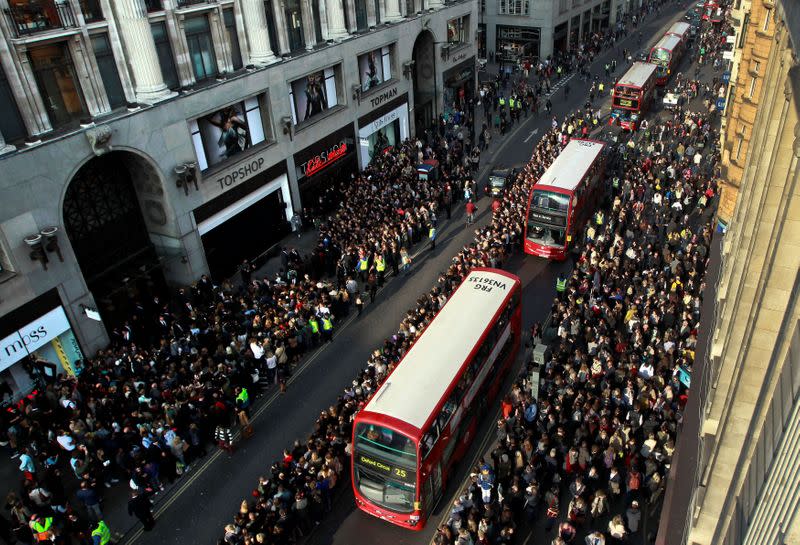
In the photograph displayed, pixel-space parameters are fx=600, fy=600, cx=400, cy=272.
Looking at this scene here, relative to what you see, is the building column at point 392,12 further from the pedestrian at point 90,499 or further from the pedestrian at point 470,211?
the pedestrian at point 90,499

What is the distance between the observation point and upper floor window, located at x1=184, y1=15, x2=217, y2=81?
25812mm

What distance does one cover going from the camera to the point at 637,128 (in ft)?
143

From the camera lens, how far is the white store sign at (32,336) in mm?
20469

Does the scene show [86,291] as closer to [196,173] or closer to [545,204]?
[196,173]

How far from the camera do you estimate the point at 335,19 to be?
3341cm

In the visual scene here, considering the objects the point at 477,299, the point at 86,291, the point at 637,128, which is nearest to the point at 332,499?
the point at 477,299

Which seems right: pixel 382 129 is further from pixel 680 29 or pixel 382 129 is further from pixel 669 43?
pixel 680 29

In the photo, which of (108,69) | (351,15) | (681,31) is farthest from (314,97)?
(681,31)

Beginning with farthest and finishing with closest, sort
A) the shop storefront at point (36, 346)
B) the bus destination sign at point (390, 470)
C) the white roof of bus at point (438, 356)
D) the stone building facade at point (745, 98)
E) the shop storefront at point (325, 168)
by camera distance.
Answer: the shop storefront at point (325, 168)
the stone building facade at point (745, 98)
the shop storefront at point (36, 346)
the white roof of bus at point (438, 356)
the bus destination sign at point (390, 470)

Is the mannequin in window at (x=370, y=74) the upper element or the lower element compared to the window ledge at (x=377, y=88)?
upper

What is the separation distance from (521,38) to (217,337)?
55.7 m

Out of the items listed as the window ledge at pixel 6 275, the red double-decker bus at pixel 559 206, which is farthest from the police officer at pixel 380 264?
the window ledge at pixel 6 275

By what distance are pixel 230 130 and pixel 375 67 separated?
13.6 metres

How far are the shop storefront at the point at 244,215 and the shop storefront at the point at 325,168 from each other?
1472 mm
